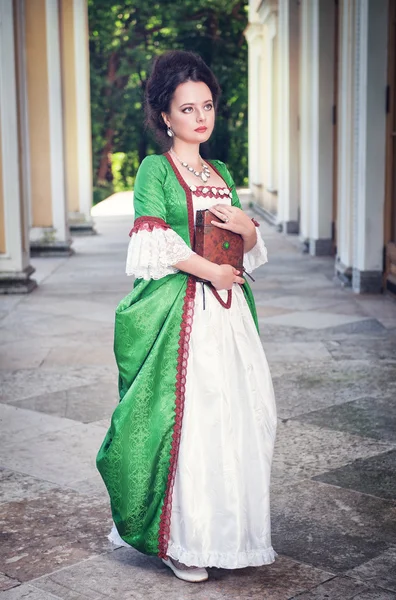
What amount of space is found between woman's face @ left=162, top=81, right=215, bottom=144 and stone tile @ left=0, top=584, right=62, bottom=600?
136 centimetres

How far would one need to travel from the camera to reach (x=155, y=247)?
283cm

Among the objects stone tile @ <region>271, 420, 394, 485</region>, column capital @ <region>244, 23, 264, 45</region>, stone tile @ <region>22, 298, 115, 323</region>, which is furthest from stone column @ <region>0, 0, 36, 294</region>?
column capital @ <region>244, 23, 264, 45</region>

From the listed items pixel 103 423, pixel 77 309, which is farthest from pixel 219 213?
pixel 77 309

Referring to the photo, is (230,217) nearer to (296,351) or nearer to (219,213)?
(219,213)

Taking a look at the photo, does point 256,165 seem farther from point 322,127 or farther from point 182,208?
point 182,208

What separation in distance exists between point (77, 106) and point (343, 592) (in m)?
12.8

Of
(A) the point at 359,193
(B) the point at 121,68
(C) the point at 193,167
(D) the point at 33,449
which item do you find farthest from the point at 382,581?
(B) the point at 121,68

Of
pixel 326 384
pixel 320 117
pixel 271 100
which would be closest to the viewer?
pixel 326 384

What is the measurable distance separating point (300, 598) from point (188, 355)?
74 centimetres

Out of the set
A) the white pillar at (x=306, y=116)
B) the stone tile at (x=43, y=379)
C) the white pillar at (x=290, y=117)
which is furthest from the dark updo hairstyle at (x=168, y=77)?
the white pillar at (x=290, y=117)

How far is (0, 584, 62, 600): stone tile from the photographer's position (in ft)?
9.13

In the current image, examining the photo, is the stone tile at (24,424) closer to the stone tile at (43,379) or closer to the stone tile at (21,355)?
the stone tile at (43,379)

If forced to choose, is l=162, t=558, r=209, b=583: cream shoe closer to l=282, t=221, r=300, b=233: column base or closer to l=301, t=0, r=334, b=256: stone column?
l=301, t=0, r=334, b=256: stone column

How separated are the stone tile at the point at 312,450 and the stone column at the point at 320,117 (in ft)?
22.0
